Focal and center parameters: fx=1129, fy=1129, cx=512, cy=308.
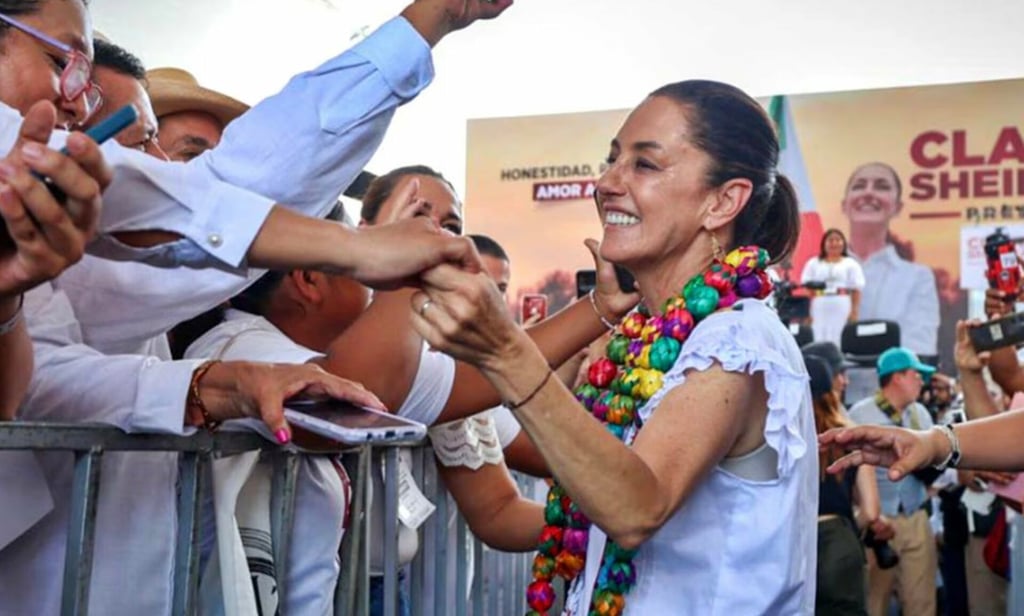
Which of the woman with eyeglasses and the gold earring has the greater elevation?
the gold earring

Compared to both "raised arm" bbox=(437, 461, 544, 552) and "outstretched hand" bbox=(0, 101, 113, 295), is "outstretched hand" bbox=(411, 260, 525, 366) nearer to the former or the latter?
"outstretched hand" bbox=(0, 101, 113, 295)

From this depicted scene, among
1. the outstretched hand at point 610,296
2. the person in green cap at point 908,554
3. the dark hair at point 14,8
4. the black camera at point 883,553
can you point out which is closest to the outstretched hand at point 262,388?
the dark hair at point 14,8

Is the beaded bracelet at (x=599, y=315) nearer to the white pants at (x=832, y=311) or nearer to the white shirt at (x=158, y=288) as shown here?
the white shirt at (x=158, y=288)

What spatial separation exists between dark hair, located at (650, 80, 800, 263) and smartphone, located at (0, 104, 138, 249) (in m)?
1.09

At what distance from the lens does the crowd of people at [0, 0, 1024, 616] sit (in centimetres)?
130

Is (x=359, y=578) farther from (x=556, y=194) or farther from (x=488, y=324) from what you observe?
(x=556, y=194)

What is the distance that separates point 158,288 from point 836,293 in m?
7.39

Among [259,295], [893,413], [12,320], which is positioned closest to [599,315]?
[259,295]

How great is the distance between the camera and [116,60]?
2.06 metres

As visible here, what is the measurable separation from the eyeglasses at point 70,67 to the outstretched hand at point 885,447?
1.49 meters

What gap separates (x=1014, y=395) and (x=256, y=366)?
3011mm

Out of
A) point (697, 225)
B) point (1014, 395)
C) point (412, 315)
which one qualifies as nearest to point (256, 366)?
point (412, 315)

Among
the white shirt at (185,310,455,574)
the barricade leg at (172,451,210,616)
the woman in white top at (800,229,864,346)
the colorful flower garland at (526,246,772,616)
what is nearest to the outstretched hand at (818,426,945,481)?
the colorful flower garland at (526,246,772,616)

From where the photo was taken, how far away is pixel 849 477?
444 cm
